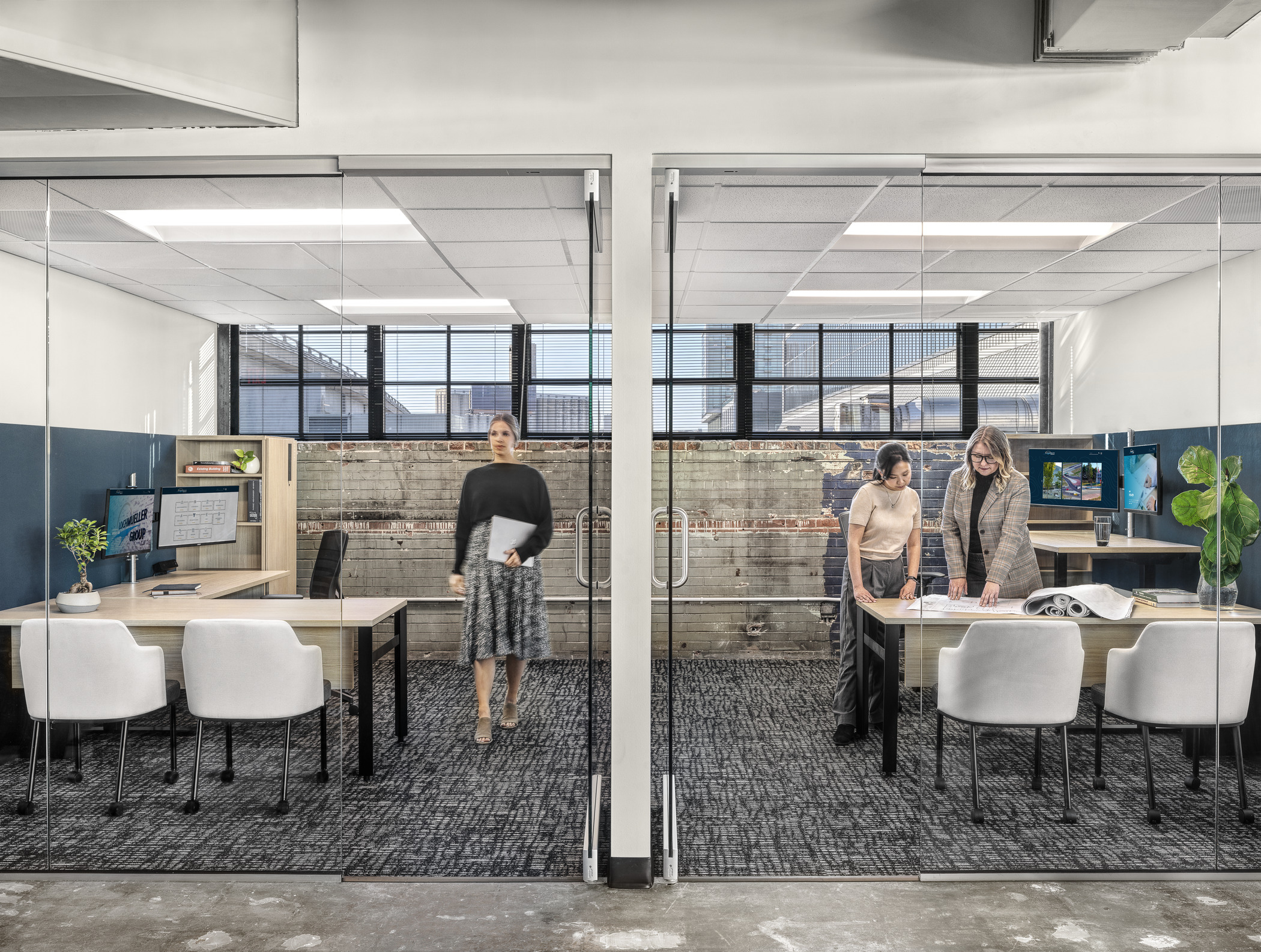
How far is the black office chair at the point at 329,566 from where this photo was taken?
2787mm

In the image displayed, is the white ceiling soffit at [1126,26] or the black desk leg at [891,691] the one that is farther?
the black desk leg at [891,691]

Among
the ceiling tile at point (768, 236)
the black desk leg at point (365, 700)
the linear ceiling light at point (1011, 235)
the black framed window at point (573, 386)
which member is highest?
the ceiling tile at point (768, 236)

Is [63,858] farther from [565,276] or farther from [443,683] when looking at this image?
[565,276]

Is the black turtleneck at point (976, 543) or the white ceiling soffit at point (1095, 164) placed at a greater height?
the white ceiling soffit at point (1095, 164)

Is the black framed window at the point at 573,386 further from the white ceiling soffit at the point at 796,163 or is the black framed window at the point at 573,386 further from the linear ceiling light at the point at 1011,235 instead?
the linear ceiling light at the point at 1011,235

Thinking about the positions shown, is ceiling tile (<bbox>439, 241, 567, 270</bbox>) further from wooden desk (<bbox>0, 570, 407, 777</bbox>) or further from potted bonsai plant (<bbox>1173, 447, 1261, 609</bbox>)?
potted bonsai plant (<bbox>1173, 447, 1261, 609</bbox>)

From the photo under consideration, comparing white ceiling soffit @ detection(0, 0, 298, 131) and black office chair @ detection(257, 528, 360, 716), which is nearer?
white ceiling soffit @ detection(0, 0, 298, 131)

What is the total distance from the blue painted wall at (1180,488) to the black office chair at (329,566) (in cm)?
296

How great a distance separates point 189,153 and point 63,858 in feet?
9.02

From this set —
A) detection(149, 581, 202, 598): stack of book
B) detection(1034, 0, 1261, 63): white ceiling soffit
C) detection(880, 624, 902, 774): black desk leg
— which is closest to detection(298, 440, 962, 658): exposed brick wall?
detection(880, 624, 902, 774): black desk leg

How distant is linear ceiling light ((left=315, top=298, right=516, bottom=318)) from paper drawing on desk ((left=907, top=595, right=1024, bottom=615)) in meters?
Answer: 2.10

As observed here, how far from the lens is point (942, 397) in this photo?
2.74 m

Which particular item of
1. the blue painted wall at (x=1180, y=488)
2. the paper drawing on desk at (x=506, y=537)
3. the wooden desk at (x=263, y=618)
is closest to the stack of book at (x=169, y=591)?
the wooden desk at (x=263, y=618)

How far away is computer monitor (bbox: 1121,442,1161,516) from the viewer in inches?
108
